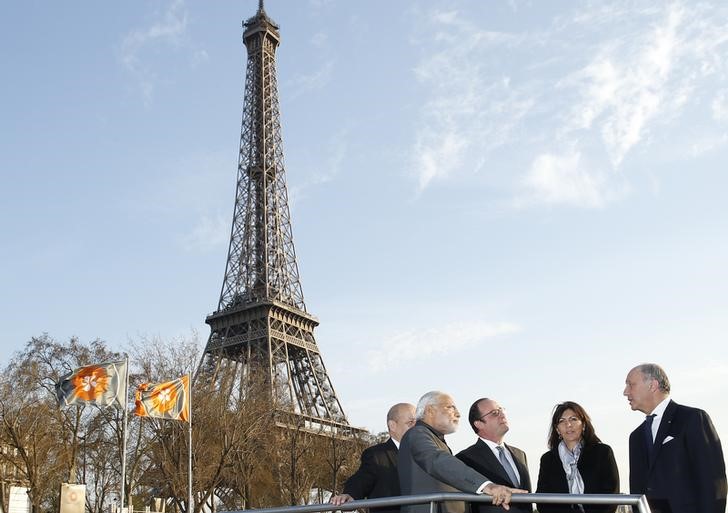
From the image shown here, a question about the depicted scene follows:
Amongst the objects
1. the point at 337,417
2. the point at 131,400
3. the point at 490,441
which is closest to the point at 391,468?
the point at 490,441

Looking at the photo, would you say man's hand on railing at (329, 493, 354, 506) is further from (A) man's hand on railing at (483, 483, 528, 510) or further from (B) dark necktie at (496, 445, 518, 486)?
(A) man's hand on railing at (483, 483, 528, 510)

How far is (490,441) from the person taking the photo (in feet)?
20.0

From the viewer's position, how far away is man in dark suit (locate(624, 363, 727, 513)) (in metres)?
5.58

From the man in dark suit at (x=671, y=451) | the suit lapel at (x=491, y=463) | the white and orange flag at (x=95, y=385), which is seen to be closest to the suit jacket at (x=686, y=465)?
the man in dark suit at (x=671, y=451)

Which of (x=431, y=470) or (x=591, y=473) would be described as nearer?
(x=431, y=470)

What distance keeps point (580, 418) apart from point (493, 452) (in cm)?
89

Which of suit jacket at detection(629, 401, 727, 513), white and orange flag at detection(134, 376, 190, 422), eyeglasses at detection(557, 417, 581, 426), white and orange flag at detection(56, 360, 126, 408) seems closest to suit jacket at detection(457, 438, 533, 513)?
eyeglasses at detection(557, 417, 581, 426)

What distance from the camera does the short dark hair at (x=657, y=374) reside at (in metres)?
6.08

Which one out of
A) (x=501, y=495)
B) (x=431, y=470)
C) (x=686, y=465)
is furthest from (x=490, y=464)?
(x=686, y=465)

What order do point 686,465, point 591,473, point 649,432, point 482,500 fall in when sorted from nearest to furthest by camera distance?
point 482,500 → point 686,465 → point 649,432 → point 591,473

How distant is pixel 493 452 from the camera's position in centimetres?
600

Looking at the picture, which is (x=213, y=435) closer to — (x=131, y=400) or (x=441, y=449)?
(x=131, y=400)

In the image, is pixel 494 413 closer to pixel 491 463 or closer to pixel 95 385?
pixel 491 463

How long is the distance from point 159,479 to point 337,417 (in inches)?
950
